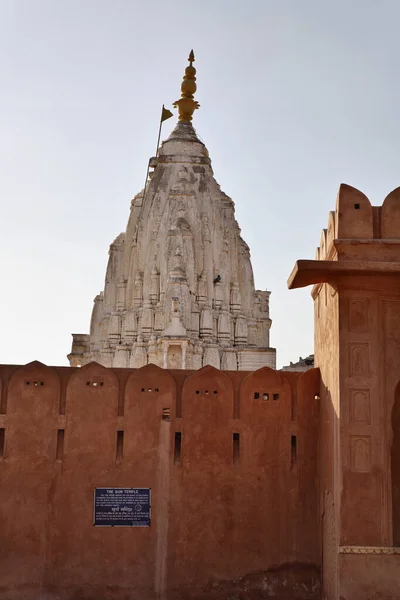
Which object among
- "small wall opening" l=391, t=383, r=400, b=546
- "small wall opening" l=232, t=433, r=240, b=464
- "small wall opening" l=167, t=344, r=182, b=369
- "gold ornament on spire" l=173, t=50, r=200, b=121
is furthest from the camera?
"gold ornament on spire" l=173, t=50, r=200, b=121

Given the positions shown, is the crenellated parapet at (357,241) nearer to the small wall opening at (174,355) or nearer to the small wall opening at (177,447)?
the small wall opening at (177,447)

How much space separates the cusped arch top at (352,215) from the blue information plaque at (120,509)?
4.19 meters

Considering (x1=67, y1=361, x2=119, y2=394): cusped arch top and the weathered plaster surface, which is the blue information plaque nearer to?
(x1=67, y1=361, x2=119, y2=394): cusped arch top

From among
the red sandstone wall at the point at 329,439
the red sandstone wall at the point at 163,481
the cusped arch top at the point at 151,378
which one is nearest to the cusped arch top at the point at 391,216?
the red sandstone wall at the point at 329,439

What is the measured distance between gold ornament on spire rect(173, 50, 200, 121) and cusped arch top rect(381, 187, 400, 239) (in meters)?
32.6

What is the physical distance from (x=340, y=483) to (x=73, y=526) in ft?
11.2

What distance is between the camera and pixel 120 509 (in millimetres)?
11867

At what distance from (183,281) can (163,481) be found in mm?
27808

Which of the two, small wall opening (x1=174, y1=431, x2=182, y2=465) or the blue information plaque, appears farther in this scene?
small wall opening (x1=174, y1=431, x2=182, y2=465)

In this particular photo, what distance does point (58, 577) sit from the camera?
11641mm

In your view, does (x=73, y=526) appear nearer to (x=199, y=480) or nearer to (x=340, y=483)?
(x=199, y=480)

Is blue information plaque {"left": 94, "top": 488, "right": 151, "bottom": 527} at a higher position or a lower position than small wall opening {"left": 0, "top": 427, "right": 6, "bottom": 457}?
lower

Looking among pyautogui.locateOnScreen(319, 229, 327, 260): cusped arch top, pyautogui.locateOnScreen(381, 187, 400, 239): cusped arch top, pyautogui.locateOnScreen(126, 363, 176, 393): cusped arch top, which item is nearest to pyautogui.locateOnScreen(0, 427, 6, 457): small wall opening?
pyautogui.locateOnScreen(126, 363, 176, 393): cusped arch top

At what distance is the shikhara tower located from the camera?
130 feet
